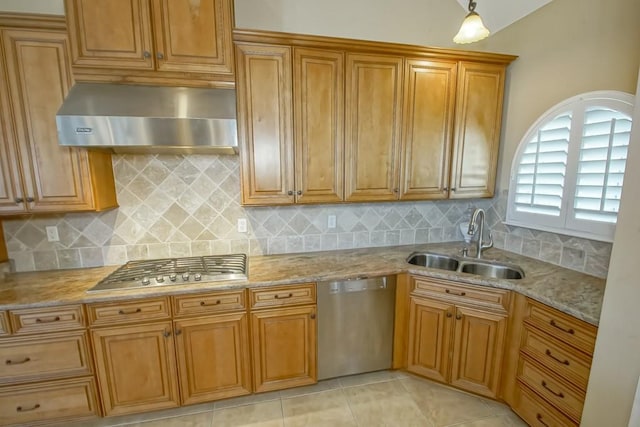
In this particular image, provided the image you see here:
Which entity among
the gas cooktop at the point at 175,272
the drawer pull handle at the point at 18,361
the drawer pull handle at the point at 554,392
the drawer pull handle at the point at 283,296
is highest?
the gas cooktop at the point at 175,272

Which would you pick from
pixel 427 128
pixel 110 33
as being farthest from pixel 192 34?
pixel 427 128

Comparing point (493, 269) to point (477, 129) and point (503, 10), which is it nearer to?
point (477, 129)

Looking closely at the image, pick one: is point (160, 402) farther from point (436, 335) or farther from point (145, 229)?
point (436, 335)

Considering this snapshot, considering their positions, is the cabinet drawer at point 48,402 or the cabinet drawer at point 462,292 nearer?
the cabinet drawer at point 48,402

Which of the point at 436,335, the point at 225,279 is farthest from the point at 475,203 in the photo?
the point at 225,279

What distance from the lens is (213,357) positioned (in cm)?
188

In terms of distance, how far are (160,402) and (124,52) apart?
219 centimetres

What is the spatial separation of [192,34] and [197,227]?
1.33 meters

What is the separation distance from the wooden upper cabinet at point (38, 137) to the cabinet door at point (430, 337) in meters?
2.36

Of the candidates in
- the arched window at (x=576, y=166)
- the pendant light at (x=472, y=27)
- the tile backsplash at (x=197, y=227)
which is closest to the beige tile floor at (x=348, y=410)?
the tile backsplash at (x=197, y=227)

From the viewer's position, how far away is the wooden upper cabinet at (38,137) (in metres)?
1.64

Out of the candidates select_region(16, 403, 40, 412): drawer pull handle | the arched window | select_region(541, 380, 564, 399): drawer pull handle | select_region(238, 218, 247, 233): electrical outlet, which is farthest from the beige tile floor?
the arched window

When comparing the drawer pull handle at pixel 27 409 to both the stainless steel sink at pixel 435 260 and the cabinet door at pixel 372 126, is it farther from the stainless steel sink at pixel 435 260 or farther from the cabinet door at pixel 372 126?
the stainless steel sink at pixel 435 260

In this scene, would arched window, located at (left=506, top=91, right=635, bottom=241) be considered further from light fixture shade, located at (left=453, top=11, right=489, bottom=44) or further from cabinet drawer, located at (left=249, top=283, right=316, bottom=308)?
cabinet drawer, located at (left=249, top=283, right=316, bottom=308)
